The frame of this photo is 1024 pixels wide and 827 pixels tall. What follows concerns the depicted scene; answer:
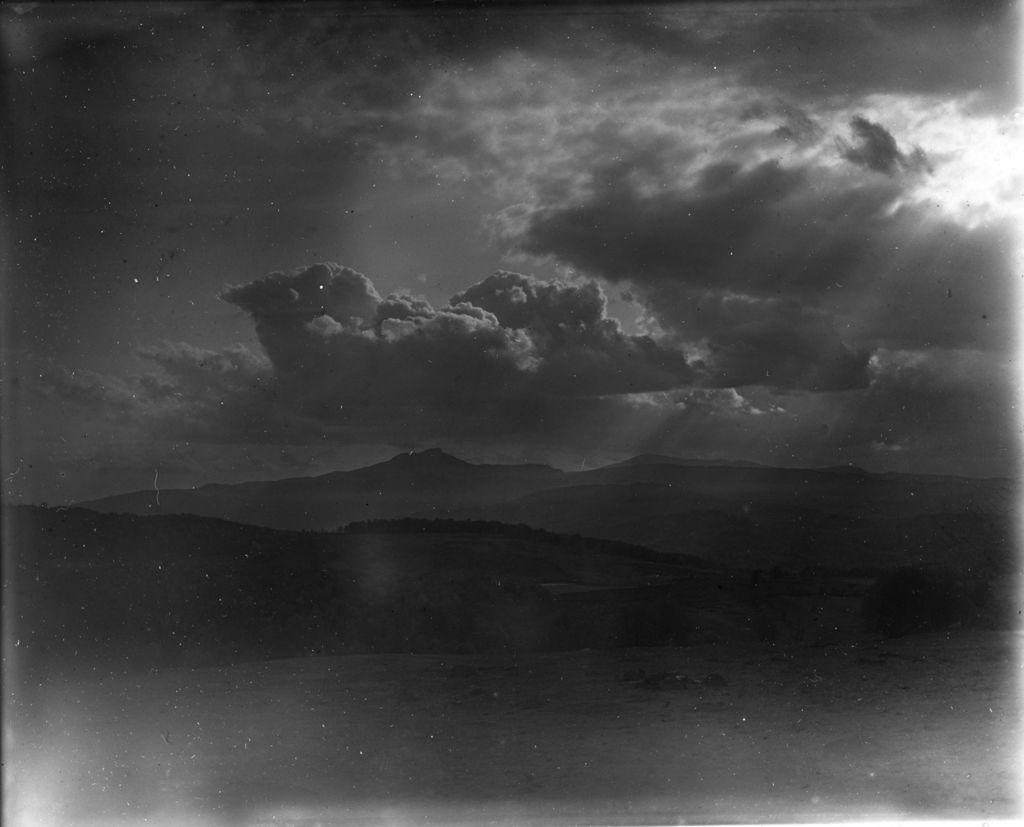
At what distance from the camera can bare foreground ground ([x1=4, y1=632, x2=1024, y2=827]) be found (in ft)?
10.0

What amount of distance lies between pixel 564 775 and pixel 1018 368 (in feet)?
6.94

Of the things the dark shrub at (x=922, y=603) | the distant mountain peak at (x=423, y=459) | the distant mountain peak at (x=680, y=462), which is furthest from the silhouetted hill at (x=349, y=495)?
the dark shrub at (x=922, y=603)

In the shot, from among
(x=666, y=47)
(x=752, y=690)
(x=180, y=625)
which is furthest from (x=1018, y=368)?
(x=180, y=625)

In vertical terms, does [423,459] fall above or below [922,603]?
above

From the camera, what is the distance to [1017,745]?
3.12 m

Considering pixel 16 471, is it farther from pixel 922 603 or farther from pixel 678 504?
pixel 922 603

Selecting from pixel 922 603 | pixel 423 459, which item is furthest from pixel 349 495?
pixel 922 603

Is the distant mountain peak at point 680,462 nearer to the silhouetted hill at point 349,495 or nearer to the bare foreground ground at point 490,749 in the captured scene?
the silhouetted hill at point 349,495

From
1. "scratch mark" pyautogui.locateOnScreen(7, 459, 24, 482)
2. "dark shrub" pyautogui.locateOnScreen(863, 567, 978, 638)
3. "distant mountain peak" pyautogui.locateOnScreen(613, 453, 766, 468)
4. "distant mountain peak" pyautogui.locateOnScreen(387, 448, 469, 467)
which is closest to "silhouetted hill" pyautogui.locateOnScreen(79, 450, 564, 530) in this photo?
"distant mountain peak" pyautogui.locateOnScreen(387, 448, 469, 467)

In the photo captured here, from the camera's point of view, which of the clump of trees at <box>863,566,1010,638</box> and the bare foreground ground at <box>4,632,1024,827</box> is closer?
the bare foreground ground at <box>4,632,1024,827</box>

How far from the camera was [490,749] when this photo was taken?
3070mm

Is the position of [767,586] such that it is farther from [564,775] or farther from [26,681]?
[26,681]

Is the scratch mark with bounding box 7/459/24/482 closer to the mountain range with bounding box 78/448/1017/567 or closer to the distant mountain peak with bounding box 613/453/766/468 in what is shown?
the mountain range with bounding box 78/448/1017/567

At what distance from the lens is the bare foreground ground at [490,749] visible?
3.06 meters
